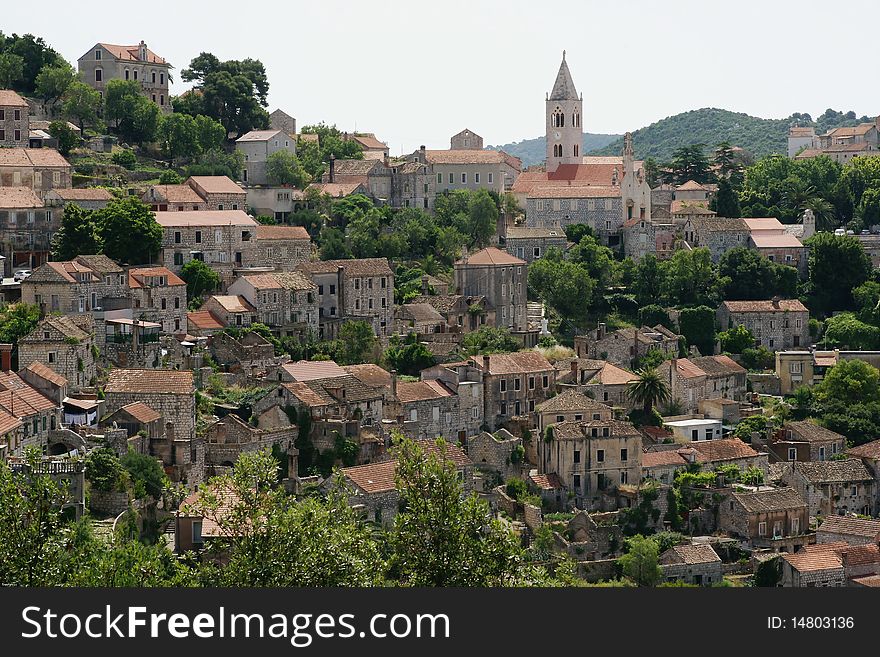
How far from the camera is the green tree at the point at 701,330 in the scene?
7831cm

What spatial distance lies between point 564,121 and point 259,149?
58.9 ft

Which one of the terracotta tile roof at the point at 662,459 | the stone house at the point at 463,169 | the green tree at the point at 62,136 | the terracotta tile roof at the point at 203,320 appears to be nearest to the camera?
the terracotta tile roof at the point at 662,459

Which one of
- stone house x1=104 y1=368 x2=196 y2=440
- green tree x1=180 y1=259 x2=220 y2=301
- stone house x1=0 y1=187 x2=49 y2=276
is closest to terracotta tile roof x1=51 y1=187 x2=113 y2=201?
stone house x1=0 y1=187 x2=49 y2=276

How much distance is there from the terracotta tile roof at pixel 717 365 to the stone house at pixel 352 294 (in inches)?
499

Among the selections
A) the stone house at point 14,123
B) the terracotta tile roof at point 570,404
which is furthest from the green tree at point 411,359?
the stone house at point 14,123

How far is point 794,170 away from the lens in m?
102

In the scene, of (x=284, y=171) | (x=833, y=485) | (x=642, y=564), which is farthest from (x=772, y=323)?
(x=642, y=564)

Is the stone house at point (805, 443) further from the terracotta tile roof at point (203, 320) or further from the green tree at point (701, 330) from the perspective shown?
the terracotta tile roof at point (203, 320)

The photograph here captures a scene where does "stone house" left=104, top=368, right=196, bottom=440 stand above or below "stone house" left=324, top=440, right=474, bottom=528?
above

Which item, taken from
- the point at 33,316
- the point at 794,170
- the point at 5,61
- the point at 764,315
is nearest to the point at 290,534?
the point at 33,316

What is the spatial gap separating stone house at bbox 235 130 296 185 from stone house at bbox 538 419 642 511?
28958mm

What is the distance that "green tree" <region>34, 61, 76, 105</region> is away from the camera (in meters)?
86.9

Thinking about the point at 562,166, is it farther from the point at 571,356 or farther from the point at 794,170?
the point at 571,356

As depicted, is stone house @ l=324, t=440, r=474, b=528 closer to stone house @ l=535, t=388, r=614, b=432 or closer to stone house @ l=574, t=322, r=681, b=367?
stone house @ l=535, t=388, r=614, b=432
